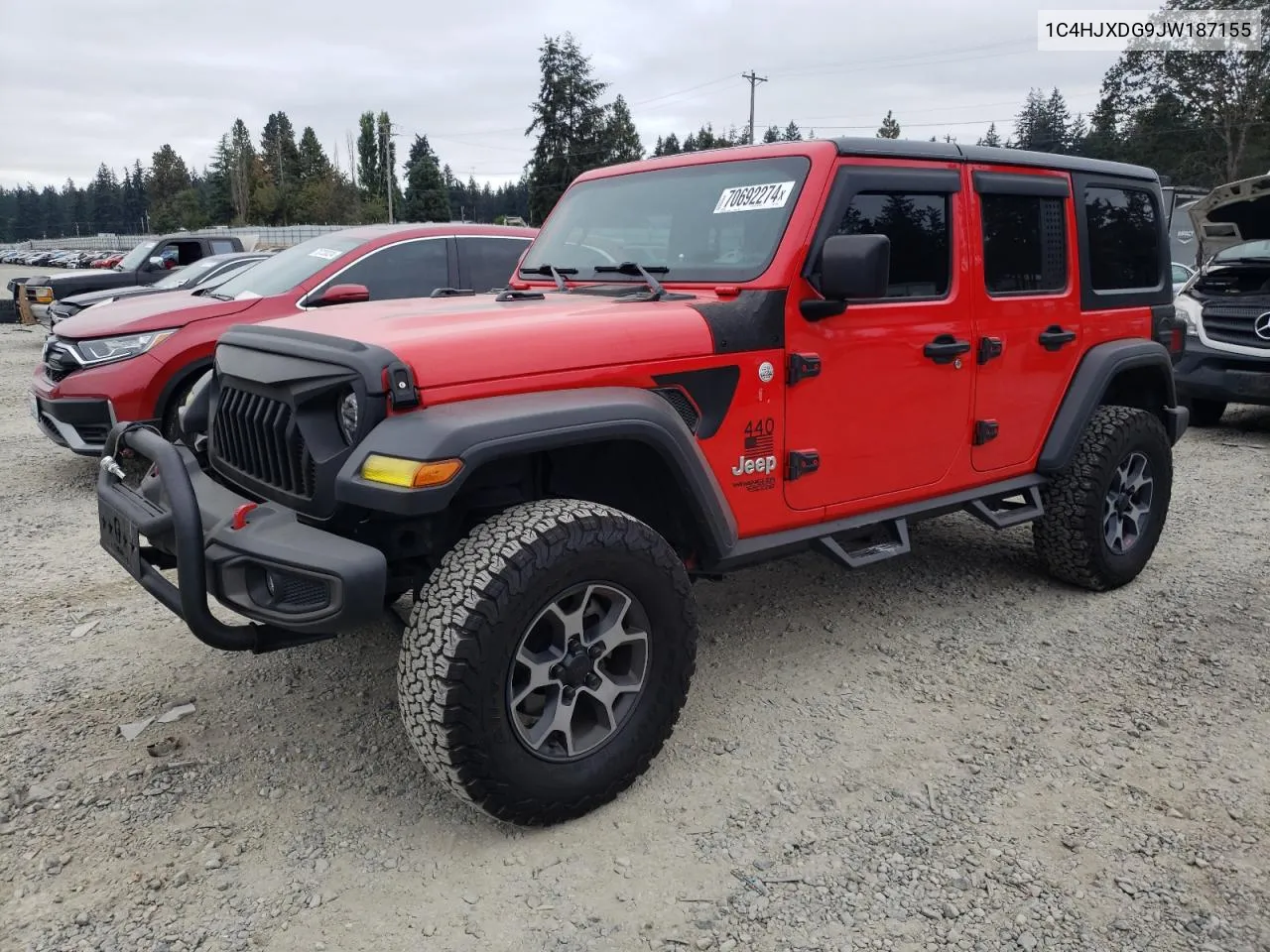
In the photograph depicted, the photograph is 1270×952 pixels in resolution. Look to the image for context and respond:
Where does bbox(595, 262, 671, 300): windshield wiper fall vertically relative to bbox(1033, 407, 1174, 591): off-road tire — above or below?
above

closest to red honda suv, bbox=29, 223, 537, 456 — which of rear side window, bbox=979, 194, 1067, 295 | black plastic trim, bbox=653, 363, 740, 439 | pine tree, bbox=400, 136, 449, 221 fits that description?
black plastic trim, bbox=653, 363, 740, 439

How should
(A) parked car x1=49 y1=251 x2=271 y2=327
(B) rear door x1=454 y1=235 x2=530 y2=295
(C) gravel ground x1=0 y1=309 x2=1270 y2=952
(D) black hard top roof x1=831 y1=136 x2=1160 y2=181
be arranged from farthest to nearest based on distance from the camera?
1. (A) parked car x1=49 y1=251 x2=271 y2=327
2. (B) rear door x1=454 y1=235 x2=530 y2=295
3. (D) black hard top roof x1=831 y1=136 x2=1160 y2=181
4. (C) gravel ground x1=0 y1=309 x2=1270 y2=952

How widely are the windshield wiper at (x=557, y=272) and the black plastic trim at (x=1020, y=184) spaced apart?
67.6 inches

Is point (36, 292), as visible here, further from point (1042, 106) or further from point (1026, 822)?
point (1042, 106)

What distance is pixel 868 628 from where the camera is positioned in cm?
418

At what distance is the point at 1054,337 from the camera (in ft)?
13.5

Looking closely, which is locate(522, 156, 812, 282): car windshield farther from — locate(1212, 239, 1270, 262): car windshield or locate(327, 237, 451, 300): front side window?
locate(1212, 239, 1270, 262): car windshield

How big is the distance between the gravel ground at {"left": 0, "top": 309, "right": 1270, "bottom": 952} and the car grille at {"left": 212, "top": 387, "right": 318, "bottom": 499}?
37.6 inches

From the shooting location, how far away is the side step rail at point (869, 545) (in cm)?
348

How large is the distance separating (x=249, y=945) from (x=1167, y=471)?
458 cm

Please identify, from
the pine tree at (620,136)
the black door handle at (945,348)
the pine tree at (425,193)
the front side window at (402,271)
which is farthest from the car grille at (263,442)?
the pine tree at (425,193)

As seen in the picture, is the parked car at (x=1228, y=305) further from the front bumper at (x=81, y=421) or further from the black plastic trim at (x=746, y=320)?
the front bumper at (x=81, y=421)

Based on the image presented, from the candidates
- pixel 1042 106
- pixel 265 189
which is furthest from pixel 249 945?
pixel 1042 106

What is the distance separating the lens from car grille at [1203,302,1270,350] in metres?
8.24
